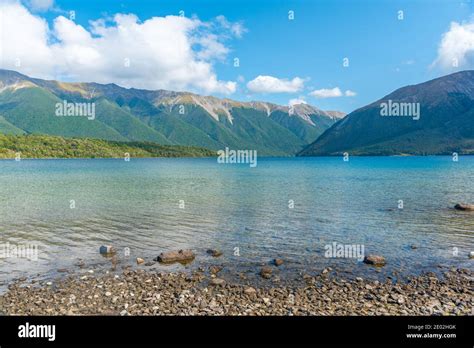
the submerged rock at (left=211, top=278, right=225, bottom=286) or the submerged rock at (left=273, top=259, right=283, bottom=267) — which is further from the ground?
the submerged rock at (left=273, top=259, right=283, bottom=267)

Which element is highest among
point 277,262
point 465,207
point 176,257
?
point 465,207

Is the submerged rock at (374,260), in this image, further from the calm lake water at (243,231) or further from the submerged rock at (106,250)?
the submerged rock at (106,250)

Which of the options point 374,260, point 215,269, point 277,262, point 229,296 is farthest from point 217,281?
point 374,260

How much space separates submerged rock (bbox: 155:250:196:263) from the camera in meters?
24.7

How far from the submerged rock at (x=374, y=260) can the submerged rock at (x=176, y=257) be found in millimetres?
12582

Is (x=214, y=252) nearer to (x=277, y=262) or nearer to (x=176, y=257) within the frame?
(x=176, y=257)

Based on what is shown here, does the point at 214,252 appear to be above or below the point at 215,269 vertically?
above

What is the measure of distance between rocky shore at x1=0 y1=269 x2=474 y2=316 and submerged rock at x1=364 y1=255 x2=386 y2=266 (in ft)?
10.2

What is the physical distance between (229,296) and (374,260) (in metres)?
11.8

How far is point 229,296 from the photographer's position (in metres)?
18.2

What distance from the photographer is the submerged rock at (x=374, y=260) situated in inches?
953

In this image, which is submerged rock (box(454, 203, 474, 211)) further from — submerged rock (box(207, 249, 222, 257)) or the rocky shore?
submerged rock (box(207, 249, 222, 257))

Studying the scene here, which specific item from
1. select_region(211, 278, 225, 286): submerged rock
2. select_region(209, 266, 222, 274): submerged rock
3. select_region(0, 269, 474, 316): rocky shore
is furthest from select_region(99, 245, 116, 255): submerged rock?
select_region(211, 278, 225, 286): submerged rock
